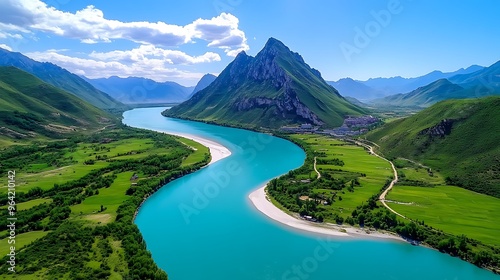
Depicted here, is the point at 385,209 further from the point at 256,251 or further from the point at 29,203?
the point at 29,203

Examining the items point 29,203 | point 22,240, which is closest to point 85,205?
point 29,203

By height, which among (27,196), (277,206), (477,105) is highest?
(477,105)

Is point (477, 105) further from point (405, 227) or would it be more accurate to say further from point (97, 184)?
point (97, 184)

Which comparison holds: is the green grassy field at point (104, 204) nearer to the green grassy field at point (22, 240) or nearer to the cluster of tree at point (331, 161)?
the green grassy field at point (22, 240)

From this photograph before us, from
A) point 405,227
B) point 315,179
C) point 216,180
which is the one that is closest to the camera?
point 405,227

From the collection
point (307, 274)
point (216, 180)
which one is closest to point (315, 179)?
point (216, 180)

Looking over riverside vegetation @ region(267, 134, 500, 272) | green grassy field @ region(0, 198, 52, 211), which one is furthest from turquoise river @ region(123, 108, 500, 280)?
green grassy field @ region(0, 198, 52, 211)

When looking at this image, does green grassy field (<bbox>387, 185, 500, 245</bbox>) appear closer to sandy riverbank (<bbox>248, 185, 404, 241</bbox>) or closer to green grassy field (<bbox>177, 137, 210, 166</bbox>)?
sandy riverbank (<bbox>248, 185, 404, 241</bbox>)
